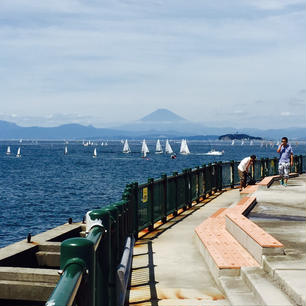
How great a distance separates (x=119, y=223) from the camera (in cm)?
712

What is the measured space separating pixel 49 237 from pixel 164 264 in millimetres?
2705

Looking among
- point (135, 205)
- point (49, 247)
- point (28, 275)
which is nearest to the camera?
point (28, 275)

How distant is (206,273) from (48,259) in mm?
3117

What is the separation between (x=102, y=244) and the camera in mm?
4871

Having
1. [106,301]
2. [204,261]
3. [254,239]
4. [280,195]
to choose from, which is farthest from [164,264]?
[280,195]

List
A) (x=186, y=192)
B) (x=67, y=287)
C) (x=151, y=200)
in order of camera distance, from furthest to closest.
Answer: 1. (x=186, y=192)
2. (x=151, y=200)
3. (x=67, y=287)

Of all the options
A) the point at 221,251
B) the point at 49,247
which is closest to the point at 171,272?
the point at 221,251

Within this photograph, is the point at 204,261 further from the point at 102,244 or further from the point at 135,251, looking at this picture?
the point at 102,244

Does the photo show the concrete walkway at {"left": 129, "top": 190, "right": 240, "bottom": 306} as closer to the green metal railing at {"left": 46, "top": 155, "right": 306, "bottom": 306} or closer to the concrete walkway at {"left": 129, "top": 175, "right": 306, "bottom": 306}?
the concrete walkway at {"left": 129, "top": 175, "right": 306, "bottom": 306}

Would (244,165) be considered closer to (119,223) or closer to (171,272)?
(171,272)

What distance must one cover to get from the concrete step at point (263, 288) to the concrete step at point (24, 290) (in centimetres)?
304

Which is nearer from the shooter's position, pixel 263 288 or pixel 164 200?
pixel 263 288

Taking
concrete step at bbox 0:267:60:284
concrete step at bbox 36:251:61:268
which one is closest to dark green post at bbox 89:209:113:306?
concrete step at bbox 0:267:60:284

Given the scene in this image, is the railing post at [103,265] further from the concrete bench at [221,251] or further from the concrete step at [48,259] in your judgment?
the concrete step at [48,259]
